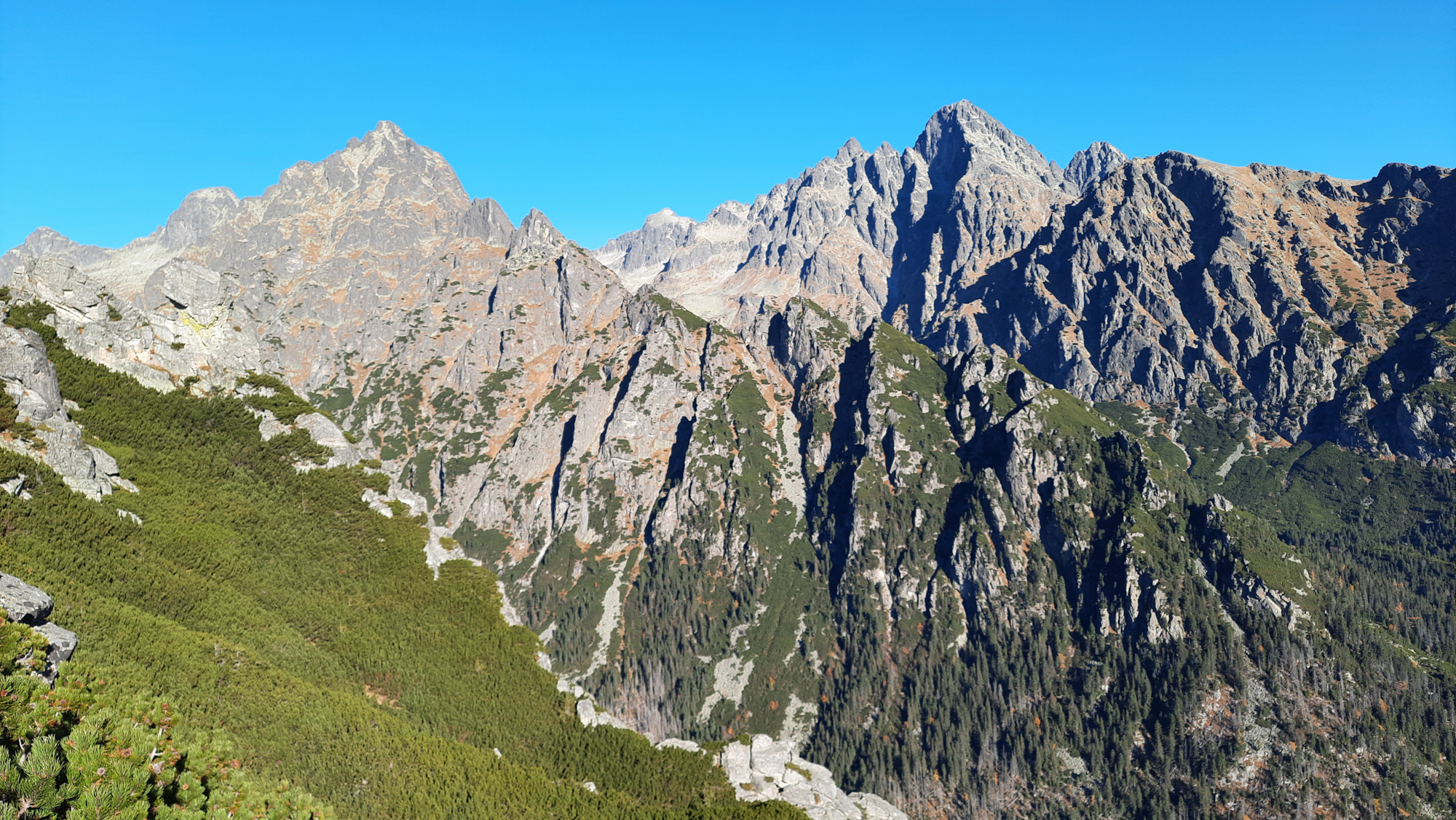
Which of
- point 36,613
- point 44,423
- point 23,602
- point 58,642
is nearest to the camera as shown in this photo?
point 58,642

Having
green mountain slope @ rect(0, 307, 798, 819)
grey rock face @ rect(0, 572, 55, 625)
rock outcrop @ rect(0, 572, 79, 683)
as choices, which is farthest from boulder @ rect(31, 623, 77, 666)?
green mountain slope @ rect(0, 307, 798, 819)

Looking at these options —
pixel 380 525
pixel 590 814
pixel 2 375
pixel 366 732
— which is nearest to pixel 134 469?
pixel 2 375

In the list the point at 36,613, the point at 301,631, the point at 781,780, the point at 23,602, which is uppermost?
the point at 781,780

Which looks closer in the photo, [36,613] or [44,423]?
[36,613]

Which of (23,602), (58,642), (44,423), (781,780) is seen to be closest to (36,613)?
(23,602)

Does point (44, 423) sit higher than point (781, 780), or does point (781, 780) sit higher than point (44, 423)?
point (44, 423)

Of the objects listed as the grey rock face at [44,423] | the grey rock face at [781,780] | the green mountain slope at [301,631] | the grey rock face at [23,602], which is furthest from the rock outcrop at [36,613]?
the grey rock face at [781,780]

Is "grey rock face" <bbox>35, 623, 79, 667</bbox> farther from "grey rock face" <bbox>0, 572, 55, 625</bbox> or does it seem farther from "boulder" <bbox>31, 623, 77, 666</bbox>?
"grey rock face" <bbox>0, 572, 55, 625</bbox>

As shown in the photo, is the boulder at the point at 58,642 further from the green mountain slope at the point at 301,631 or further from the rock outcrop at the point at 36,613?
the green mountain slope at the point at 301,631

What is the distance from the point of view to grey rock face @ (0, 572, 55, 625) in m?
27.8

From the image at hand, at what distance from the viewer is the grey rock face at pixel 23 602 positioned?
2783 cm

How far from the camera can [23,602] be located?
94.9ft

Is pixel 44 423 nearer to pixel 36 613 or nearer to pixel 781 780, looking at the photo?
pixel 36 613

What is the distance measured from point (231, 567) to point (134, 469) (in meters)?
12.5
